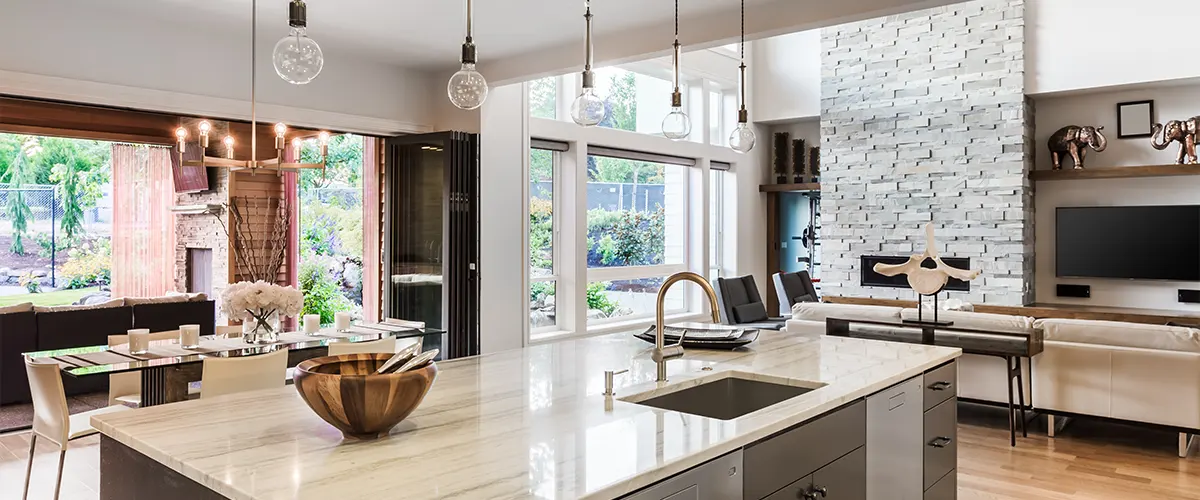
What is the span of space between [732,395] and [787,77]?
7.63 meters

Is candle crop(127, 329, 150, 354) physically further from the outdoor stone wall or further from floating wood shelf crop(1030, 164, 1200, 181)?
floating wood shelf crop(1030, 164, 1200, 181)

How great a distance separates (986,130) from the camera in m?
7.57

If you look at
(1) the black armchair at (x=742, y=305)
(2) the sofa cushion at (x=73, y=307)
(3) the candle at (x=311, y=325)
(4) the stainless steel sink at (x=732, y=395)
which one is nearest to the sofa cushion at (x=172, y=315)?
(2) the sofa cushion at (x=73, y=307)

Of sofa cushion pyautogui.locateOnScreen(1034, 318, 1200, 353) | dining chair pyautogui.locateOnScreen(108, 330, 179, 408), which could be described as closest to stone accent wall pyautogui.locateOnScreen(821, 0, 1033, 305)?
sofa cushion pyautogui.locateOnScreen(1034, 318, 1200, 353)

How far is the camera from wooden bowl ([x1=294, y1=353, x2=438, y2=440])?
4.80 ft

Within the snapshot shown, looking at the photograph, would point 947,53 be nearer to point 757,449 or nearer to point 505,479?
point 757,449

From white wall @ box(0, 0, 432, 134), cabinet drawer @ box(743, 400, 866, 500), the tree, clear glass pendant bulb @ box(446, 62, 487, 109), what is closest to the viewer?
cabinet drawer @ box(743, 400, 866, 500)

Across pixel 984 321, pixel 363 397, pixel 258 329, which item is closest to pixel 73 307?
pixel 258 329

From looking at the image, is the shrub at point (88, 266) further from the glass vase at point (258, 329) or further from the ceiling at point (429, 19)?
the glass vase at point (258, 329)

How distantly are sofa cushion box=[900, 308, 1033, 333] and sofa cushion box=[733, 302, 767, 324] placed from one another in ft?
8.26

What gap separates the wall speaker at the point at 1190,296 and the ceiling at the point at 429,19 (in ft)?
17.5

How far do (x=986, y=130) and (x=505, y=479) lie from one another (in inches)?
299

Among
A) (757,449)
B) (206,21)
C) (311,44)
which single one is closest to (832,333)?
(757,449)

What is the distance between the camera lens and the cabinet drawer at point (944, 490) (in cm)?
269
